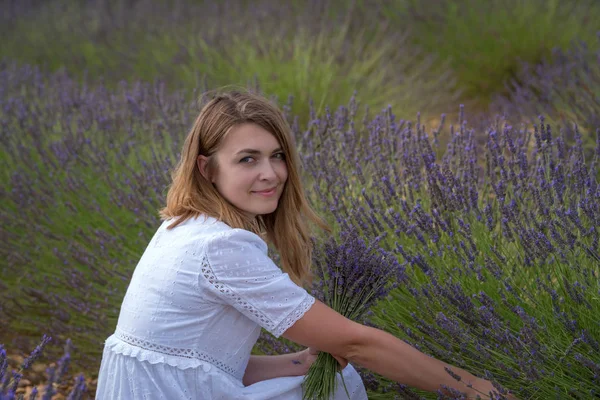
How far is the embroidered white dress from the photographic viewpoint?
5.86 feet

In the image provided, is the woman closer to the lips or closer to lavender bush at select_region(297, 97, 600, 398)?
the lips

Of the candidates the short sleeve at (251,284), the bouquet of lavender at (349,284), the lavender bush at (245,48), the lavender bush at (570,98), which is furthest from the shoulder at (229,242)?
the lavender bush at (245,48)

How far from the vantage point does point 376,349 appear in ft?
5.86

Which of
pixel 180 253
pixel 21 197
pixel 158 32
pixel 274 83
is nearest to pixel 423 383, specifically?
pixel 180 253

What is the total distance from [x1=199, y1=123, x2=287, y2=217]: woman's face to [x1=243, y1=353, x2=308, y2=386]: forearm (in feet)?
1.39

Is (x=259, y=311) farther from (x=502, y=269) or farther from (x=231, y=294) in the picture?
(x=502, y=269)

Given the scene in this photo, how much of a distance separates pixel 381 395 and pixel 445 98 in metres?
3.29

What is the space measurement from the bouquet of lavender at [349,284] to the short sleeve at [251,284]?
162 mm

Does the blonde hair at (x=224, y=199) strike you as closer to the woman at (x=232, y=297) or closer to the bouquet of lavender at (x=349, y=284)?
the woman at (x=232, y=297)

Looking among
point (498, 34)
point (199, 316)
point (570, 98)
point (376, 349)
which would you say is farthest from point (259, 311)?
point (498, 34)

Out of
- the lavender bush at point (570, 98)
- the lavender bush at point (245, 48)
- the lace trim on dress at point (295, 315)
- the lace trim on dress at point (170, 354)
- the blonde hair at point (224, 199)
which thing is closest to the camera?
the lace trim on dress at point (295, 315)

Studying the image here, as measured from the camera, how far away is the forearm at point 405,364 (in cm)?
178

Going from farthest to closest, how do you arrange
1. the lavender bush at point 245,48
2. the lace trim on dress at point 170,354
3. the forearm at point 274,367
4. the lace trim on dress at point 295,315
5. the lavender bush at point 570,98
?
the lavender bush at point 245,48 → the lavender bush at point 570,98 → the forearm at point 274,367 → the lace trim on dress at point 170,354 → the lace trim on dress at point 295,315

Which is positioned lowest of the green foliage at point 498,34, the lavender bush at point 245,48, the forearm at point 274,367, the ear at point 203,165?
the forearm at point 274,367
